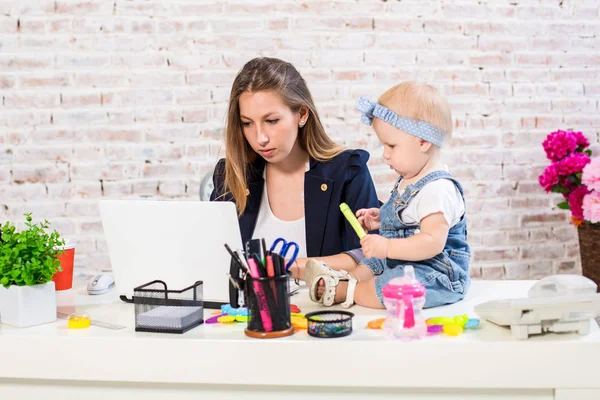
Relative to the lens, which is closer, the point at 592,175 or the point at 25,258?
the point at 25,258

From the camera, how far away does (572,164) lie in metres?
2.98

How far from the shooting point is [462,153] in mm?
3221

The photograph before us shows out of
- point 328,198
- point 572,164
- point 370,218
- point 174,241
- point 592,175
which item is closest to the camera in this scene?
point 174,241

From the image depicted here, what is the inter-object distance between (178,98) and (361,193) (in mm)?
1357

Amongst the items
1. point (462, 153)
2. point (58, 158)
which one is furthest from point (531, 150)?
point (58, 158)

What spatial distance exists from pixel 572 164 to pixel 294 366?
2.25 metres

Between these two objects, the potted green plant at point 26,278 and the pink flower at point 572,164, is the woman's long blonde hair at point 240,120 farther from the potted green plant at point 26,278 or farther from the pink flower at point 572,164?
the pink flower at point 572,164

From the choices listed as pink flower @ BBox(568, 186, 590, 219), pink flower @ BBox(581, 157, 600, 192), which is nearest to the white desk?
pink flower @ BBox(581, 157, 600, 192)

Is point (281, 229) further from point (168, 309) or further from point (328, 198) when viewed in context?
point (168, 309)

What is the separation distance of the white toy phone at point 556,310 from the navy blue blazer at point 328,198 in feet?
3.05

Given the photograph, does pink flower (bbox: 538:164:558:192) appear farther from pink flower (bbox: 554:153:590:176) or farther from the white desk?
the white desk

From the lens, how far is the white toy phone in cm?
112

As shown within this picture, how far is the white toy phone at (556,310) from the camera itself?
3.67 ft

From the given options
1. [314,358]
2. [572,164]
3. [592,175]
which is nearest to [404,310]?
[314,358]
